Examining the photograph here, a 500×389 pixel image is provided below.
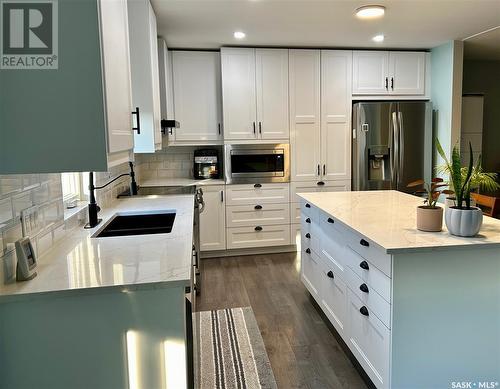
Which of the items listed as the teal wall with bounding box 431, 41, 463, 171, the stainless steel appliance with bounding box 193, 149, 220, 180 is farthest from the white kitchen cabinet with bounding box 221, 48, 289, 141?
the teal wall with bounding box 431, 41, 463, 171

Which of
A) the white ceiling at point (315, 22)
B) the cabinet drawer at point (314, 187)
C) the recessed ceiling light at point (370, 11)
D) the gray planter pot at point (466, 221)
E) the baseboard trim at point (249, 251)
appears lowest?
the baseboard trim at point (249, 251)

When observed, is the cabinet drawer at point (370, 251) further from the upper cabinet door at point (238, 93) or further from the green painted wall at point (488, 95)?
the green painted wall at point (488, 95)

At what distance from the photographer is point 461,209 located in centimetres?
188

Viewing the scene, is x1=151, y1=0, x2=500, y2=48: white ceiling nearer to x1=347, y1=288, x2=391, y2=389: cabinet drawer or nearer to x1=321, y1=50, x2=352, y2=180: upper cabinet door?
x1=321, y1=50, x2=352, y2=180: upper cabinet door

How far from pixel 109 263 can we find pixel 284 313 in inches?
73.0

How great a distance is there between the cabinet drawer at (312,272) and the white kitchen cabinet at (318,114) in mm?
1514

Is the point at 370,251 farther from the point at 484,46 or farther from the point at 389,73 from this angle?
the point at 484,46

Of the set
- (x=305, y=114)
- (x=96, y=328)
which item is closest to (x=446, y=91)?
(x=305, y=114)

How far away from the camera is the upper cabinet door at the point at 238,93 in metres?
4.32

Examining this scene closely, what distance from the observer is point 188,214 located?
2.44 meters

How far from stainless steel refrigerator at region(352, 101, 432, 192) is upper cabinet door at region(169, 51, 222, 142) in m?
1.66

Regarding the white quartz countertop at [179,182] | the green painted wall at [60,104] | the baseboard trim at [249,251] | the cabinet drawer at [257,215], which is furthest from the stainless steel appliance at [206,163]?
the green painted wall at [60,104]

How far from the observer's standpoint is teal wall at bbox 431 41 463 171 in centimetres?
434

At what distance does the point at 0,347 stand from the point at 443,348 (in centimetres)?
183
